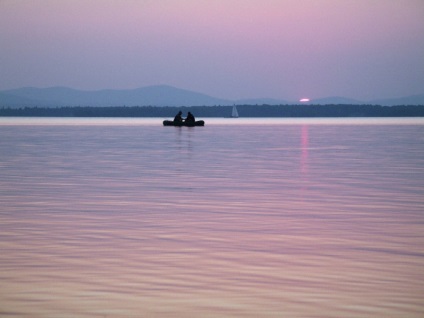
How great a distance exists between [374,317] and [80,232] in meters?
6.49

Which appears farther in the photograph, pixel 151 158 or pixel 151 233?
pixel 151 158

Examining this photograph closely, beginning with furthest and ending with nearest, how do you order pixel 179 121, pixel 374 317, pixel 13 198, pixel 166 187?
pixel 179 121, pixel 166 187, pixel 13 198, pixel 374 317

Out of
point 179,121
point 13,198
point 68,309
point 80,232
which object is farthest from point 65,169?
point 179,121

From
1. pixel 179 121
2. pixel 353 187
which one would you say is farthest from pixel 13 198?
pixel 179 121

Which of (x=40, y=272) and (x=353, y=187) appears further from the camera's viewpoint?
(x=353, y=187)

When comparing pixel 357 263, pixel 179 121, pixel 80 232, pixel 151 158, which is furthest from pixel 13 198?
pixel 179 121

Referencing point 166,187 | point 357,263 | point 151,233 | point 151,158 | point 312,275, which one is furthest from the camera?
point 151,158

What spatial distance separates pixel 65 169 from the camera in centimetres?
2828

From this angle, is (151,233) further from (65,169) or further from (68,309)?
(65,169)

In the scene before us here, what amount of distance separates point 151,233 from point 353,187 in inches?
373

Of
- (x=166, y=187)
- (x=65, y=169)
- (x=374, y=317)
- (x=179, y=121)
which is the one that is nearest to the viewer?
(x=374, y=317)

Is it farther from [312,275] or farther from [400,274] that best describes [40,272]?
[400,274]

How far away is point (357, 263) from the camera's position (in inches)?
432

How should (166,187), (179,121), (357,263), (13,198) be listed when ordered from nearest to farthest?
(357,263) < (13,198) < (166,187) < (179,121)
